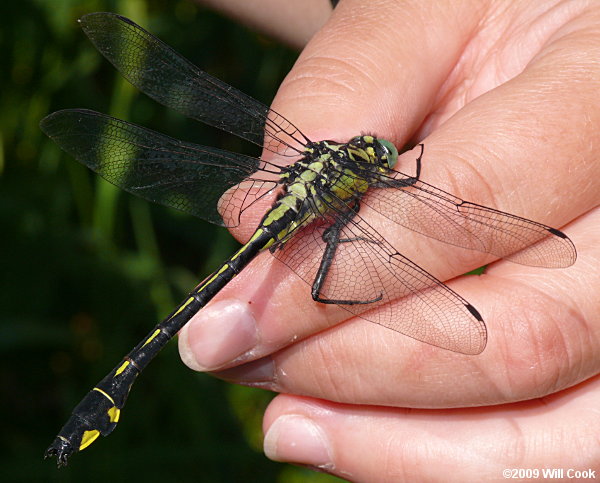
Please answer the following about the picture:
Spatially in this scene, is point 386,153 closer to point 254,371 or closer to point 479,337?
point 479,337

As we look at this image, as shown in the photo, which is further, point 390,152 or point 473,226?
point 390,152

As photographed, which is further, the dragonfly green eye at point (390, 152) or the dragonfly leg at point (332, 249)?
the dragonfly green eye at point (390, 152)

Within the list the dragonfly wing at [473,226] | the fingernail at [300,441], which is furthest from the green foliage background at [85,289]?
the dragonfly wing at [473,226]

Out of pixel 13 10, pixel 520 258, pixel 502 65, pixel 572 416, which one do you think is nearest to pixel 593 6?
pixel 502 65

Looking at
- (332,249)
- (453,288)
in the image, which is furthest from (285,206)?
(453,288)

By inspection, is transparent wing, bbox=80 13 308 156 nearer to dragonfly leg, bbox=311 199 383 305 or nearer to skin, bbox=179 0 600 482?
skin, bbox=179 0 600 482

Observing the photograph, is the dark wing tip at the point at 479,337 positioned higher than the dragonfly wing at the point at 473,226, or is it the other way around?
the dragonfly wing at the point at 473,226

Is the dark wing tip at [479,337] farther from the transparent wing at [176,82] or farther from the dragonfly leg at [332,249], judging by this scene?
the transparent wing at [176,82]
